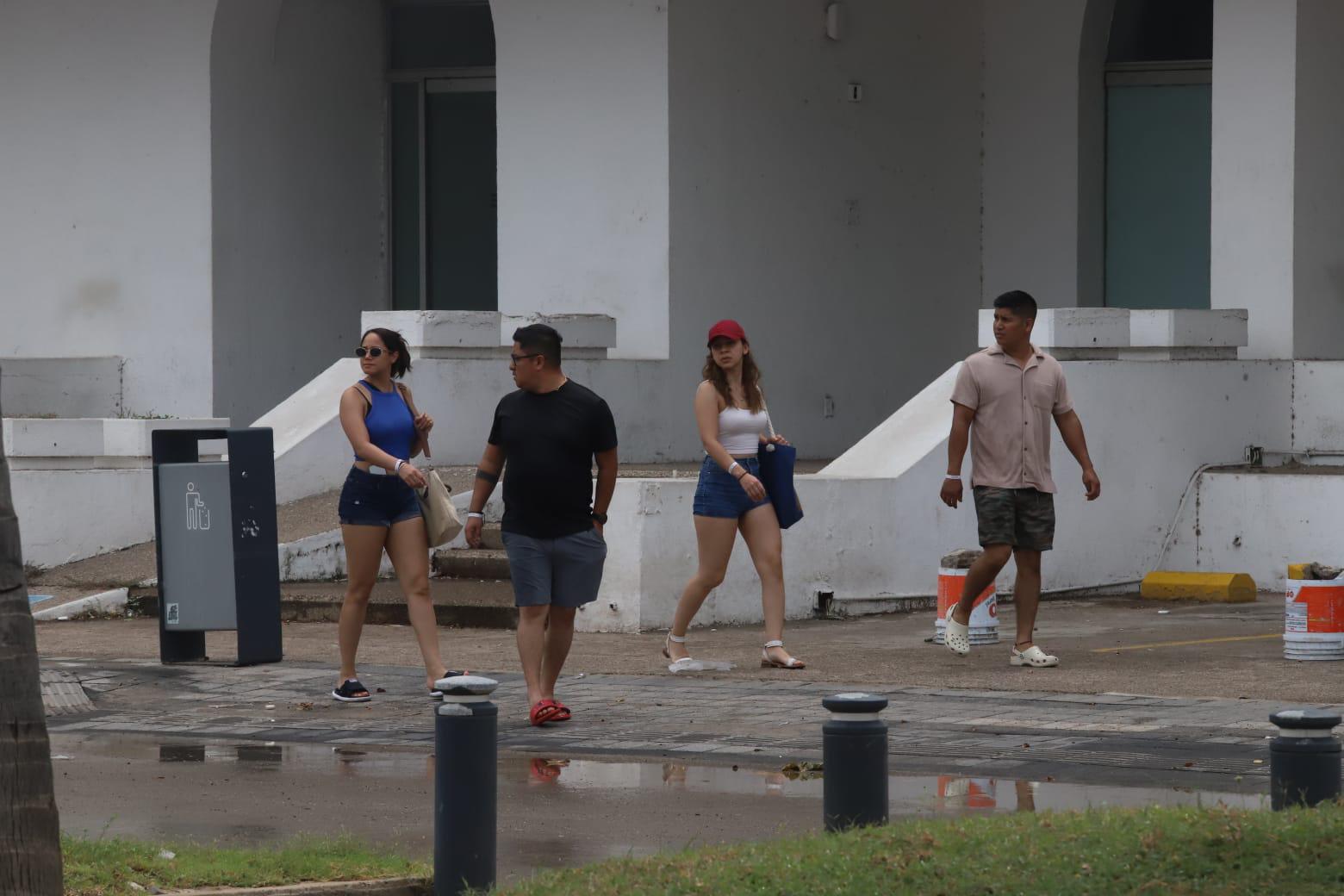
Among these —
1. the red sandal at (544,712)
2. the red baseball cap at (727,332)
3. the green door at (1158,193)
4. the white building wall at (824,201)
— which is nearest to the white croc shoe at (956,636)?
the red baseball cap at (727,332)

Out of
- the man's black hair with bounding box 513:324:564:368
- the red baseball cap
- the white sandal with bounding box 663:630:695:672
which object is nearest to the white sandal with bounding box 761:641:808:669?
the white sandal with bounding box 663:630:695:672

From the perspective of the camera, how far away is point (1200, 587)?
15625mm

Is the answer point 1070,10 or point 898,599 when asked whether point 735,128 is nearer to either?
point 1070,10

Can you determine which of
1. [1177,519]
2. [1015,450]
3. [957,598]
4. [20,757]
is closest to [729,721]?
[1015,450]

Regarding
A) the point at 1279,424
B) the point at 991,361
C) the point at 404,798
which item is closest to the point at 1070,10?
the point at 1279,424

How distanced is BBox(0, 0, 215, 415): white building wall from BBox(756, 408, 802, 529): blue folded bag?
8.96 meters

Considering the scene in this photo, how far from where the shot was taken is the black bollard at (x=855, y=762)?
635 cm

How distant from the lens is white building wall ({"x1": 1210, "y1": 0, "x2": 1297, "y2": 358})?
56.4 ft

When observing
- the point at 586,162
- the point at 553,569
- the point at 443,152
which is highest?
the point at 443,152

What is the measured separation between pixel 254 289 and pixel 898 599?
768cm

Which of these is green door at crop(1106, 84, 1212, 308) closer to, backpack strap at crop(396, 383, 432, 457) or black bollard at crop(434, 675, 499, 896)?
backpack strap at crop(396, 383, 432, 457)

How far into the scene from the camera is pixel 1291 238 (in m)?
17.2

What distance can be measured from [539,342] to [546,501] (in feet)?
2.37

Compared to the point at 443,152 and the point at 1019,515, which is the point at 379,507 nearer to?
the point at 1019,515
